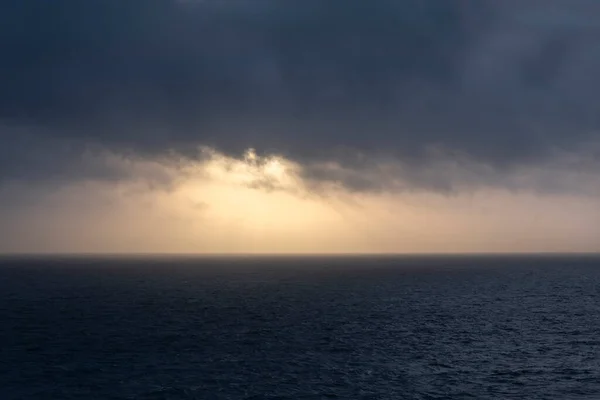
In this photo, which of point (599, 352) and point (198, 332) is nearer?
point (599, 352)

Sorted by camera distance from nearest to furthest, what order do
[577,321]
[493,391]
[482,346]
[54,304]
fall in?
[493,391]
[482,346]
[577,321]
[54,304]

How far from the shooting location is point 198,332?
7912 centimetres

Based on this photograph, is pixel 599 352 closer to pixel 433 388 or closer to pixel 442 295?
pixel 433 388

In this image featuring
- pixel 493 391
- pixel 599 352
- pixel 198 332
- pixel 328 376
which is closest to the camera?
pixel 493 391

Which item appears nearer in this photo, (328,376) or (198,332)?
(328,376)

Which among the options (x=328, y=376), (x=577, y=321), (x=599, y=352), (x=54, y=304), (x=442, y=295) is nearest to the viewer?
(x=328, y=376)

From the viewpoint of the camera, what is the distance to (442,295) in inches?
5512

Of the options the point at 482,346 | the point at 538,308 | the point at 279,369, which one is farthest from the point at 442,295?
the point at 279,369

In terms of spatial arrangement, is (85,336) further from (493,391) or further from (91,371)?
(493,391)

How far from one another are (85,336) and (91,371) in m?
21.3

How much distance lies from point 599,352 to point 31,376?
66.9 m

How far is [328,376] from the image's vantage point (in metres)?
53.8

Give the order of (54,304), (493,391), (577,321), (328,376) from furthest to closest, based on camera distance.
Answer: (54,304), (577,321), (328,376), (493,391)

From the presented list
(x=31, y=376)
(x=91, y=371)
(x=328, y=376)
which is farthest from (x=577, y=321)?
(x=31, y=376)
